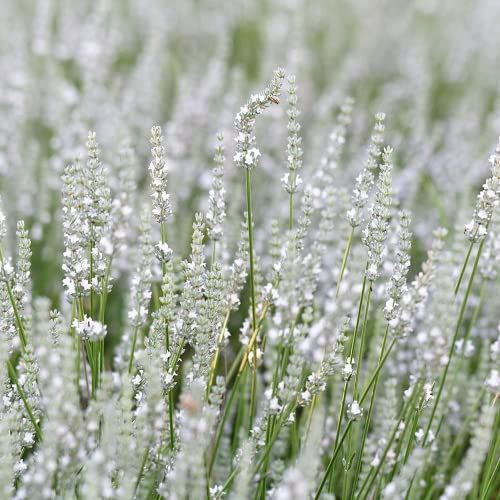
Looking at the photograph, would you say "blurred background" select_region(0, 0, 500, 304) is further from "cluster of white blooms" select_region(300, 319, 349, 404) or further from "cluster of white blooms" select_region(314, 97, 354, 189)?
"cluster of white blooms" select_region(300, 319, 349, 404)

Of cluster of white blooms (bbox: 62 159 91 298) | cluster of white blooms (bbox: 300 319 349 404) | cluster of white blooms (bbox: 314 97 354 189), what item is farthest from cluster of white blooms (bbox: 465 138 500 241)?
cluster of white blooms (bbox: 62 159 91 298)

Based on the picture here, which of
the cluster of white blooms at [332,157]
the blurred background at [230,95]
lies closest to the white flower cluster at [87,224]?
the blurred background at [230,95]

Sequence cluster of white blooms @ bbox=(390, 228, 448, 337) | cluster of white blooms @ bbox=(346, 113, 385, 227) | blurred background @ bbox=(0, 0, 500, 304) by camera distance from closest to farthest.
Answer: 1. cluster of white blooms @ bbox=(390, 228, 448, 337)
2. cluster of white blooms @ bbox=(346, 113, 385, 227)
3. blurred background @ bbox=(0, 0, 500, 304)

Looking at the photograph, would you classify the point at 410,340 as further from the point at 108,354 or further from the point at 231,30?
the point at 231,30

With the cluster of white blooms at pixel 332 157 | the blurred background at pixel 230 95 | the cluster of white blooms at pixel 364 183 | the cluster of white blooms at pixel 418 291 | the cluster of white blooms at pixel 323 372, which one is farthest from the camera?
the blurred background at pixel 230 95

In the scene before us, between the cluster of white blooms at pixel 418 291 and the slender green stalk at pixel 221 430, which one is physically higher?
the cluster of white blooms at pixel 418 291

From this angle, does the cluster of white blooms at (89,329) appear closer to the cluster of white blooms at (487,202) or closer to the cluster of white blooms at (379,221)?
the cluster of white blooms at (379,221)

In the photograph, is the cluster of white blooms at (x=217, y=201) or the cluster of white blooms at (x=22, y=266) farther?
the cluster of white blooms at (x=217, y=201)
